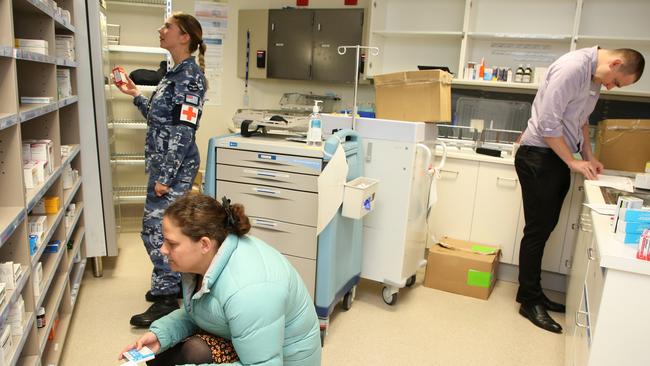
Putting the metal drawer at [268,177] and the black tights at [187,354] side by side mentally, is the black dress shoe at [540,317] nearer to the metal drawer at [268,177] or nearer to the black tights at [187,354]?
the metal drawer at [268,177]

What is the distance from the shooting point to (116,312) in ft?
9.08

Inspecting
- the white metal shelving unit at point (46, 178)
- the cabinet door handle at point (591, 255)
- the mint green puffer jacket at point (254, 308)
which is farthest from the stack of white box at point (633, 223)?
the white metal shelving unit at point (46, 178)

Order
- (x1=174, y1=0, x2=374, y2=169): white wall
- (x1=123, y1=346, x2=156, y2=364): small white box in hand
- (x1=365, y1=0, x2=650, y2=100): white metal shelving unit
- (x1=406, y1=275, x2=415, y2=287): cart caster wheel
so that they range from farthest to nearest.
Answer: (x1=174, y1=0, x2=374, y2=169): white wall
(x1=365, y1=0, x2=650, y2=100): white metal shelving unit
(x1=406, y1=275, x2=415, y2=287): cart caster wheel
(x1=123, y1=346, x2=156, y2=364): small white box in hand

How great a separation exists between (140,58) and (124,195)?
118 cm

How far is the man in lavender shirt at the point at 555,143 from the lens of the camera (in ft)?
8.35

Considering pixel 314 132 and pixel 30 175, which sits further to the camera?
pixel 314 132

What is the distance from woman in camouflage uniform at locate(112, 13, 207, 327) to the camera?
2477 mm

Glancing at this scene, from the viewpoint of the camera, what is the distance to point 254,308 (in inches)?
51.6

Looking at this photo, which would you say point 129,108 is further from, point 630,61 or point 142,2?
point 630,61

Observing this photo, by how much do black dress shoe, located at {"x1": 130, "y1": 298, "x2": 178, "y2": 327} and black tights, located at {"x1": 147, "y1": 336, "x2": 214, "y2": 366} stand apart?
1.01 metres

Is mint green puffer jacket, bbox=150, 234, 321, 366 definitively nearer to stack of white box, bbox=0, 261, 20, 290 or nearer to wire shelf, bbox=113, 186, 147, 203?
stack of white box, bbox=0, 261, 20, 290

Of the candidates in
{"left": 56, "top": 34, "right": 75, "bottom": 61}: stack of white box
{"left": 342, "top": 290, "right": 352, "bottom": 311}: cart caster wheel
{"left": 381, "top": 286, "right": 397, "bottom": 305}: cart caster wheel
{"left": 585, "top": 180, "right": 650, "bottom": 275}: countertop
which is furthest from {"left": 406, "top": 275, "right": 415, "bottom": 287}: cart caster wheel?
{"left": 56, "top": 34, "right": 75, "bottom": 61}: stack of white box

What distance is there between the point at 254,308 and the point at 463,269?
213cm

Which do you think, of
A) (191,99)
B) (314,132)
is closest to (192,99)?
(191,99)
